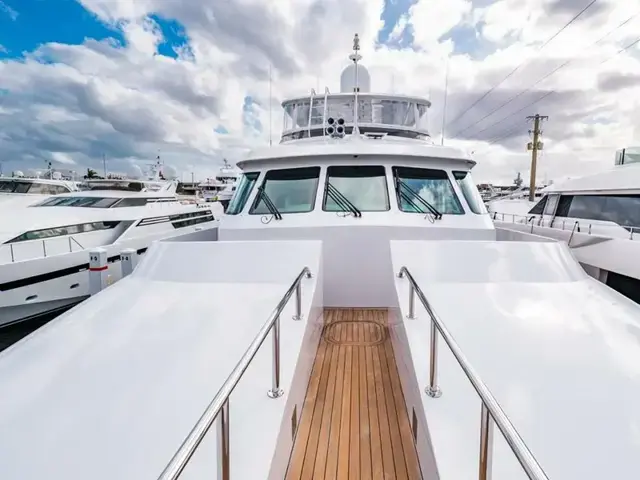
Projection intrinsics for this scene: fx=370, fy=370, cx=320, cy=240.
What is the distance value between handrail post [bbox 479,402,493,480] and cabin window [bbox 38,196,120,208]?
12009mm

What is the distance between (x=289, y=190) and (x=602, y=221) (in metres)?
7.69

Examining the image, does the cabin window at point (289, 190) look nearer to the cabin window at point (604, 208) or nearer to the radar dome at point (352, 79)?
the radar dome at point (352, 79)

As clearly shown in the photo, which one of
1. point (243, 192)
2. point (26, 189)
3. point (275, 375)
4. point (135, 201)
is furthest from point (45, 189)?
point (275, 375)

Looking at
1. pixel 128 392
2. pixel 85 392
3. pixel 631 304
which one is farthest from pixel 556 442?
pixel 85 392

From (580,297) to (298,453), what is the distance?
2286mm

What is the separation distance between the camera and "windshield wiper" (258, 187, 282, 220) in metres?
4.46

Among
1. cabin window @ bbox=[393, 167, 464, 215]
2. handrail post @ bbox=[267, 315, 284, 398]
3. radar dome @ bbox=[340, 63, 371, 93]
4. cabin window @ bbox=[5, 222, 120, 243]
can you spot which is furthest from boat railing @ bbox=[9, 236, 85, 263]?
handrail post @ bbox=[267, 315, 284, 398]

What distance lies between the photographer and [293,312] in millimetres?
2840

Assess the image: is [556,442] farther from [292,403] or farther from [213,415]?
[213,415]

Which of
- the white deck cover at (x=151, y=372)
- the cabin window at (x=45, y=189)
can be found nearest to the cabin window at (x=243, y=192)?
the white deck cover at (x=151, y=372)

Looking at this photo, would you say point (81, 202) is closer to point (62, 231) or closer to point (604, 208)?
point (62, 231)

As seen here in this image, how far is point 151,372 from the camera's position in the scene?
1996mm

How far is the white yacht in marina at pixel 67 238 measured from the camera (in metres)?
6.95

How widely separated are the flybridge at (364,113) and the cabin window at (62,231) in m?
5.84
